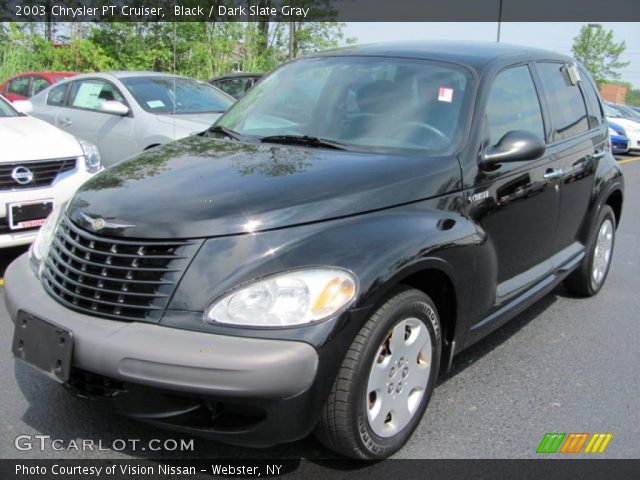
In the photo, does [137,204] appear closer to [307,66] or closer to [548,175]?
[307,66]

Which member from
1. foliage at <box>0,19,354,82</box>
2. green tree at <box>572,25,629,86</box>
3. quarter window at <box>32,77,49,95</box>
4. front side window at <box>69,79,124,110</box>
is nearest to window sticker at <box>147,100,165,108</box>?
front side window at <box>69,79,124,110</box>

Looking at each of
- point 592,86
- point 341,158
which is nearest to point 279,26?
point 592,86

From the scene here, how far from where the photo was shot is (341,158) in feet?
10.1

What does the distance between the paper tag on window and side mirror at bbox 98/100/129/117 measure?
515 centimetres

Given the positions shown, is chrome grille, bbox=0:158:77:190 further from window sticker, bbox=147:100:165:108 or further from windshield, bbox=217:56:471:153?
window sticker, bbox=147:100:165:108

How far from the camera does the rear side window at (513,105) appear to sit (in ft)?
11.5

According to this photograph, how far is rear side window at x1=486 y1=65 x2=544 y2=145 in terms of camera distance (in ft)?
11.5

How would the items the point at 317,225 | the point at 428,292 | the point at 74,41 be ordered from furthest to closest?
the point at 74,41, the point at 428,292, the point at 317,225

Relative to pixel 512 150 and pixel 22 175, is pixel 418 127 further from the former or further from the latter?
pixel 22 175

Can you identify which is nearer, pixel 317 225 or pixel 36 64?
pixel 317 225

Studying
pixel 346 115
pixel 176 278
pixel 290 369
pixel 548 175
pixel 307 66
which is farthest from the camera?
pixel 307 66

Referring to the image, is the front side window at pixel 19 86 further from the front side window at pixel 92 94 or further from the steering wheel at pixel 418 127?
the steering wheel at pixel 418 127

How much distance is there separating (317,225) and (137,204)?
28.6 inches

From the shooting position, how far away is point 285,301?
2.36 m
